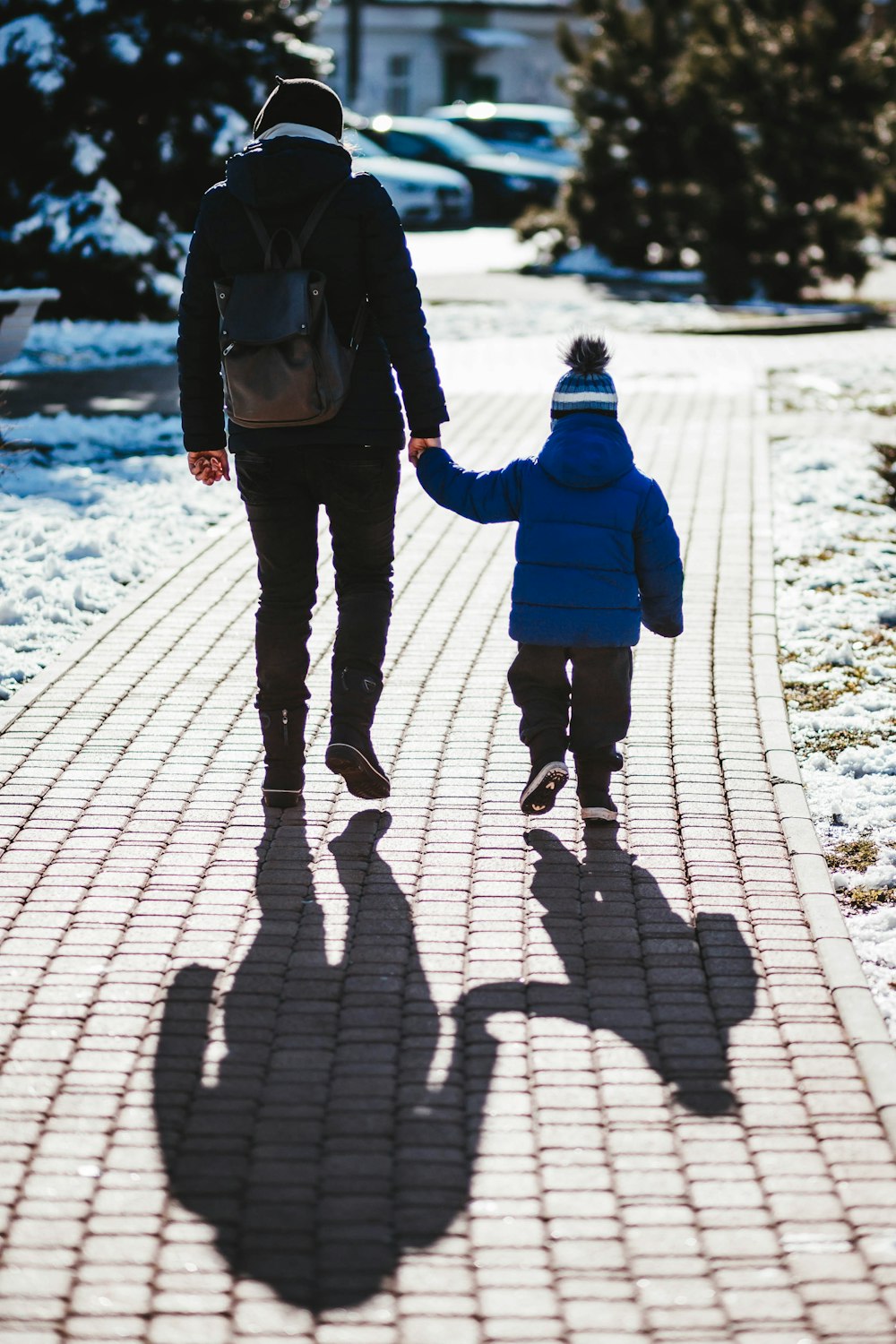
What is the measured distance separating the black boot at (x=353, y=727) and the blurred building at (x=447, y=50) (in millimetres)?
42220

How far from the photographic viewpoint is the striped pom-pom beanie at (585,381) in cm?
470

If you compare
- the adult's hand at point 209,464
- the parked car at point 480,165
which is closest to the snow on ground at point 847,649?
the adult's hand at point 209,464

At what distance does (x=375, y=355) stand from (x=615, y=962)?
1796 mm

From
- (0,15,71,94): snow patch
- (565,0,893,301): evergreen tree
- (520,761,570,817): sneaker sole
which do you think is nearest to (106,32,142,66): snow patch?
(0,15,71,94): snow patch

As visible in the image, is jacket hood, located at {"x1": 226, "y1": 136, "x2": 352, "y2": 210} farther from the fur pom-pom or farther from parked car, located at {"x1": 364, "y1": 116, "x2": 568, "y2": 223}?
parked car, located at {"x1": 364, "y1": 116, "x2": 568, "y2": 223}

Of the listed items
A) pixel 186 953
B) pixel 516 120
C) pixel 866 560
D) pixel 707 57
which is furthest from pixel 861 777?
pixel 516 120

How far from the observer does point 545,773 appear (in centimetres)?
480

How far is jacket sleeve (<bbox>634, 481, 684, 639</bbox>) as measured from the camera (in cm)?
479

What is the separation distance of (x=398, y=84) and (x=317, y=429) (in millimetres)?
46087

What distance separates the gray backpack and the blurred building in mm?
42224

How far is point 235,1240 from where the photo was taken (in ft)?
9.93

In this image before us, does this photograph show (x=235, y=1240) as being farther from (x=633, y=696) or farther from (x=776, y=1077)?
(x=633, y=696)

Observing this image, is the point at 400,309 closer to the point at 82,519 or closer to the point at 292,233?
the point at 292,233

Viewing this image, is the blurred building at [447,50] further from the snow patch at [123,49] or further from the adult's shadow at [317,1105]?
the adult's shadow at [317,1105]
